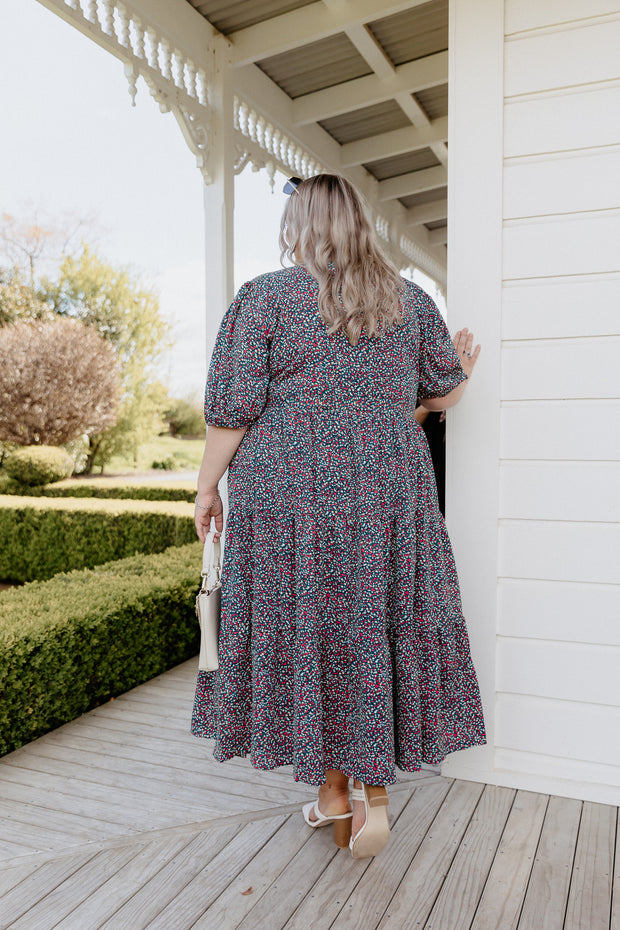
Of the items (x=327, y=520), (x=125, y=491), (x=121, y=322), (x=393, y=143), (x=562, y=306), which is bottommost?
(x=125, y=491)

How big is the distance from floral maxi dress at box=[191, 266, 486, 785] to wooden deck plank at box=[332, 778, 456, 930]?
25 centimetres

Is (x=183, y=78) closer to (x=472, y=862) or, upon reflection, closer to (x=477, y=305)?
(x=477, y=305)

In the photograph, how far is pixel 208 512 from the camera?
69.6 inches

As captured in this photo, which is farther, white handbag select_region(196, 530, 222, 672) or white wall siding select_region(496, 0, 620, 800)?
white wall siding select_region(496, 0, 620, 800)

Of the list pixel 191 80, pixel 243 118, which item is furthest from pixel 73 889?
pixel 243 118

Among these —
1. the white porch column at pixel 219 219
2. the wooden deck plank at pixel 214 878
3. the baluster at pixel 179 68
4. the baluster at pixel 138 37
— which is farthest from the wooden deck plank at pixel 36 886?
the baluster at pixel 179 68

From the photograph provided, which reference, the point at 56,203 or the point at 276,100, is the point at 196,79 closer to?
the point at 276,100

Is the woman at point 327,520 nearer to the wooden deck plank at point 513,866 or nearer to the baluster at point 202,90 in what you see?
the wooden deck plank at point 513,866

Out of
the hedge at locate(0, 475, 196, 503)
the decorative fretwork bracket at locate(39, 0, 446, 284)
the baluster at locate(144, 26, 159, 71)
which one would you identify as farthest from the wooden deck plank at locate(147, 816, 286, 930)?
the hedge at locate(0, 475, 196, 503)

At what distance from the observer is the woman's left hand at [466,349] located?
1977mm

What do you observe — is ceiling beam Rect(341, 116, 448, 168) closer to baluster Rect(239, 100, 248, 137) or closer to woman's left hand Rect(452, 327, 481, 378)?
baluster Rect(239, 100, 248, 137)

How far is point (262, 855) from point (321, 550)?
772 mm

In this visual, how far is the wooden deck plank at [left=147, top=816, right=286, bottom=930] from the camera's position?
1.51 meters

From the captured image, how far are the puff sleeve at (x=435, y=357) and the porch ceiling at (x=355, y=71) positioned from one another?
2.12 m
